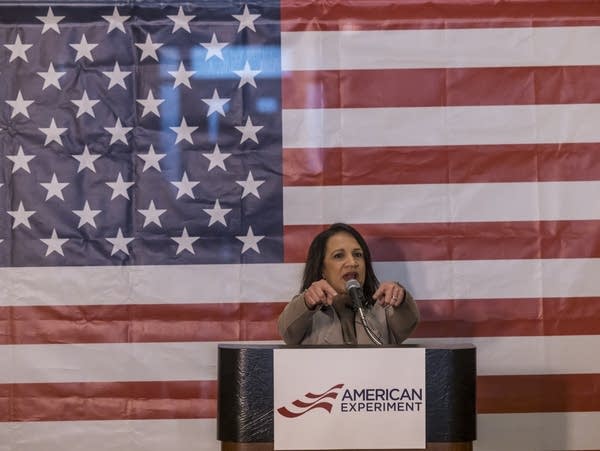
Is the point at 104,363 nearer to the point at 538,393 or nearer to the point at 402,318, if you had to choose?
the point at 402,318

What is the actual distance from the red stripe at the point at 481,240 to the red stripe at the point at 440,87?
505 mm

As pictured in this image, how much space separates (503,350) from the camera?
4.09 metres

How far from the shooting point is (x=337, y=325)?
11.7 feet

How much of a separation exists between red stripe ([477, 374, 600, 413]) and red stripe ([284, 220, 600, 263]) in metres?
0.50

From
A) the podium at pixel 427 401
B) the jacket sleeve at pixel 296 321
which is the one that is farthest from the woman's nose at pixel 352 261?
the podium at pixel 427 401

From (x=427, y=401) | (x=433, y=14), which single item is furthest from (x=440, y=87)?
(x=427, y=401)

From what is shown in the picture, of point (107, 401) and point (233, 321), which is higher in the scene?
point (233, 321)

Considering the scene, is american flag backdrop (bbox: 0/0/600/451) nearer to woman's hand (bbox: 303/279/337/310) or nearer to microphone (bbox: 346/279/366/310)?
woman's hand (bbox: 303/279/337/310)

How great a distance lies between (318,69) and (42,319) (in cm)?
152

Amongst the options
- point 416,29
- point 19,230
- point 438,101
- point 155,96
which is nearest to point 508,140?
point 438,101

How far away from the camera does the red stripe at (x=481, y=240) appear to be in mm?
4109

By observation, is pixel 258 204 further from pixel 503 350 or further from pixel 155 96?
pixel 503 350

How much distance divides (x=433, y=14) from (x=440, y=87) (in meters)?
0.31

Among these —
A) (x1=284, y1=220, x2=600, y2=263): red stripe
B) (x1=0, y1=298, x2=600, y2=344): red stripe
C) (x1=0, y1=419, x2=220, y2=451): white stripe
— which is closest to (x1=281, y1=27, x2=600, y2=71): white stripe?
(x1=284, y1=220, x2=600, y2=263): red stripe
